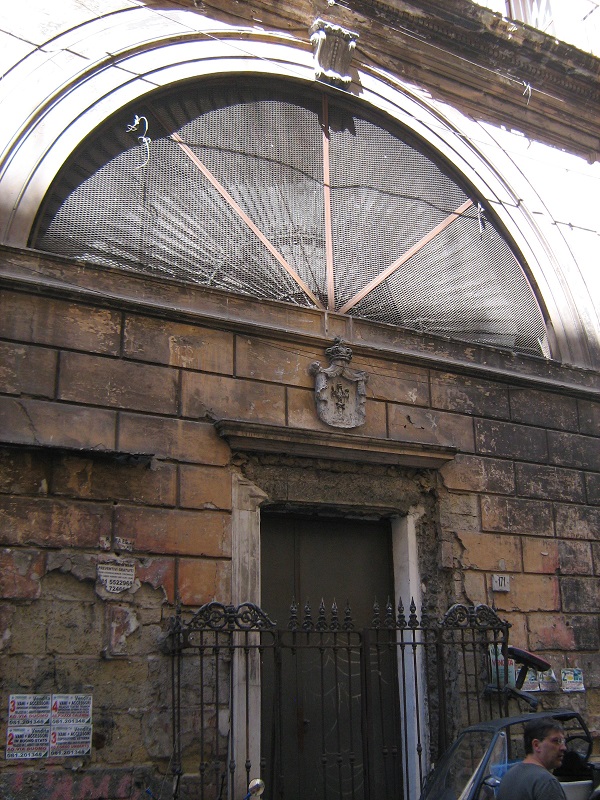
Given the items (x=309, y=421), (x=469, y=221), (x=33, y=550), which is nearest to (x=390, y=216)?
(x=469, y=221)

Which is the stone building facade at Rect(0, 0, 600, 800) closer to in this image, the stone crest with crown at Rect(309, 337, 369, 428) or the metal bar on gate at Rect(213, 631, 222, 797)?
Answer: the stone crest with crown at Rect(309, 337, 369, 428)

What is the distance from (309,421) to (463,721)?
2.70 metres

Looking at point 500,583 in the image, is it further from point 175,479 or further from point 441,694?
point 175,479

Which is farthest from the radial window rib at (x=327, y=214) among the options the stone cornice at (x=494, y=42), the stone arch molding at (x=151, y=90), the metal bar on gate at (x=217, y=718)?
the metal bar on gate at (x=217, y=718)

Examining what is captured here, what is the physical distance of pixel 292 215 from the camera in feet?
26.5

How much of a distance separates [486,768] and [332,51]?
261 inches

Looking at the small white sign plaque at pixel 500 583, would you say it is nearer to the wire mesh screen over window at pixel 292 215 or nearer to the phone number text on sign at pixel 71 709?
the wire mesh screen over window at pixel 292 215

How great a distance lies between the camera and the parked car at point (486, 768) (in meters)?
4.96

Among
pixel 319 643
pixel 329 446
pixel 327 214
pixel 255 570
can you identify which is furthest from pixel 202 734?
pixel 327 214

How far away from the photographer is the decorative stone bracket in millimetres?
8508

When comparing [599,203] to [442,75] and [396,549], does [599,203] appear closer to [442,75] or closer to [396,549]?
[442,75]

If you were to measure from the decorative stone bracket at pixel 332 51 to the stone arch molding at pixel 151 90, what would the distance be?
10cm

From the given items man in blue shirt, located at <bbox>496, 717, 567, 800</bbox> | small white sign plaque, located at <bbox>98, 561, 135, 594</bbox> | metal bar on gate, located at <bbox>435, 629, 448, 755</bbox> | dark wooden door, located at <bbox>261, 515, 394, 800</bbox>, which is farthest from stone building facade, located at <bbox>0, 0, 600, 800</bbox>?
man in blue shirt, located at <bbox>496, 717, 567, 800</bbox>

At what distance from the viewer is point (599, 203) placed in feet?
32.8
